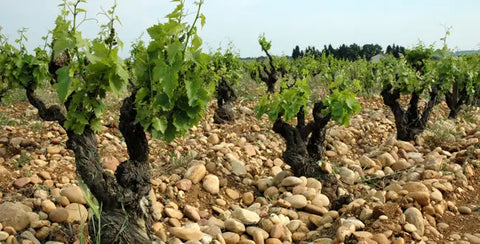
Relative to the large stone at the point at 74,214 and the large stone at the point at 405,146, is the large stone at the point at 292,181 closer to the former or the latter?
the large stone at the point at 74,214

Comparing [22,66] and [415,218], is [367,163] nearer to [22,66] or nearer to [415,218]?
[415,218]

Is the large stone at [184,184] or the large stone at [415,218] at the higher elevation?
the large stone at [184,184]

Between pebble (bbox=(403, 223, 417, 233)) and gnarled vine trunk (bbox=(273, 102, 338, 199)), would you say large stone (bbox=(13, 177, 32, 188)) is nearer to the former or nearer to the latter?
gnarled vine trunk (bbox=(273, 102, 338, 199))

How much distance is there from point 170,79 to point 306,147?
9.46 ft

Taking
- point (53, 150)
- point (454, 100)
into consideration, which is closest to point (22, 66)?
point (53, 150)

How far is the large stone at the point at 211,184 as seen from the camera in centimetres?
457

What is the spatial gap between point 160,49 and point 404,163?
4.25m

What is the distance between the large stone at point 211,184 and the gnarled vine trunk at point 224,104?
12.0 ft

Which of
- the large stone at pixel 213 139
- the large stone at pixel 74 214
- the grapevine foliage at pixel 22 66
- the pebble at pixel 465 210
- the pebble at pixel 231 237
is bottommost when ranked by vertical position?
the pebble at pixel 465 210

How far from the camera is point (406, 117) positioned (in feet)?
24.8

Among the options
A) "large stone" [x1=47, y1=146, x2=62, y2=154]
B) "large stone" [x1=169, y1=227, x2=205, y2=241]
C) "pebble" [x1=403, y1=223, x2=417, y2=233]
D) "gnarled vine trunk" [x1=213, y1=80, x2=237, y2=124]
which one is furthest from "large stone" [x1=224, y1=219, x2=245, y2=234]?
"gnarled vine trunk" [x1=213, y1=80, x2=237, y2=124]

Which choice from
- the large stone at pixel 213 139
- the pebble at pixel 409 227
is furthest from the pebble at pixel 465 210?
the large stone at pixel 213 139

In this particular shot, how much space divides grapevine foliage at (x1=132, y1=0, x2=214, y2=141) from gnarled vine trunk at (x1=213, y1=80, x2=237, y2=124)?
523 cm

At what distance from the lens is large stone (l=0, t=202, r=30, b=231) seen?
342 cm
